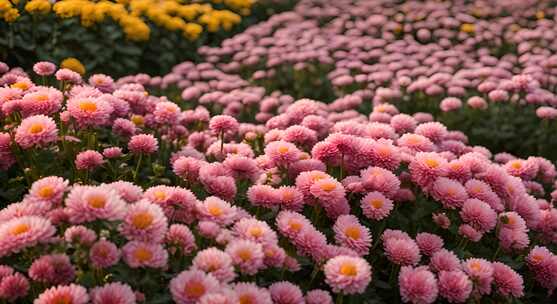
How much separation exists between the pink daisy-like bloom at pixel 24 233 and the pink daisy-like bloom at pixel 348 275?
883mm

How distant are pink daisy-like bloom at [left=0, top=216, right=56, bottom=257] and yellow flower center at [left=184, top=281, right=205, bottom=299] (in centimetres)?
43

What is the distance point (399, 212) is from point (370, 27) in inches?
217

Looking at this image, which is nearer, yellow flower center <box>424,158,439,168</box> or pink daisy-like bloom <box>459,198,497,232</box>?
pink daisy-like bloom <box>459,198,497,232</box>

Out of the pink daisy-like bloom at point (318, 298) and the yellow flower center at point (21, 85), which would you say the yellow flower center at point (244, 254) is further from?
the yellow flower center at point (21, 85)

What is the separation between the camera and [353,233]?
7.25 feet

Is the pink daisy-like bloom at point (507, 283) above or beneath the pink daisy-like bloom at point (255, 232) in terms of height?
beneath

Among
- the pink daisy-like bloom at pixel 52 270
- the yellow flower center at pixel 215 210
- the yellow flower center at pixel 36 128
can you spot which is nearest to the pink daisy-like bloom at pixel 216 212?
the yellow flower center at pixel 215 210

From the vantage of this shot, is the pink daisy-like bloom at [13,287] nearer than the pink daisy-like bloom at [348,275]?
Yes

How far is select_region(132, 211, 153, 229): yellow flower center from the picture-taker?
1.74 meters

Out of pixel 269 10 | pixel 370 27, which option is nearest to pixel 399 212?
pixel 370 27

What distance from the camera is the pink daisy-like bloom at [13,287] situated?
1.67 meters

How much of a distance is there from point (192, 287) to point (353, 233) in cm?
77

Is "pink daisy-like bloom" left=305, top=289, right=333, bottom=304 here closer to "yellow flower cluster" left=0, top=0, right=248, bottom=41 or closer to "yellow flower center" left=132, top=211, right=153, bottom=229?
"yellow flower center" left=132, top=211, right=153, bottom=229

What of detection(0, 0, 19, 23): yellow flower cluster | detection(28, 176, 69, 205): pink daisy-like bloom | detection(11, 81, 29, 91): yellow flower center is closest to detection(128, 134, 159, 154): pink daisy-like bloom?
detection(11, 81, 29, 91): yellow flower center
